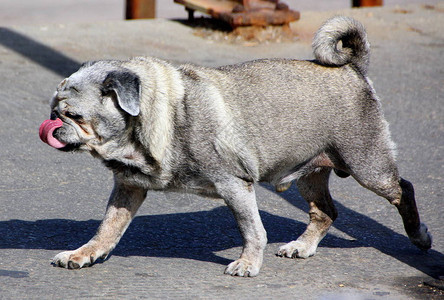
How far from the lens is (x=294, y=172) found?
4824mm

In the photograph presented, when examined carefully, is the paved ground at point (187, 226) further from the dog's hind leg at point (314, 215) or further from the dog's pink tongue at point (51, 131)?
the dog's pink tongue at point (51, 131)

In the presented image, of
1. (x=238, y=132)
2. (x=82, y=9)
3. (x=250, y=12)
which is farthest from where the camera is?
(x=82, y=9)

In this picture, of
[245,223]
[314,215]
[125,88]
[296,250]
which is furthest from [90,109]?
[314,215]

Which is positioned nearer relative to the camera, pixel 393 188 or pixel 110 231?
pixel 110 231

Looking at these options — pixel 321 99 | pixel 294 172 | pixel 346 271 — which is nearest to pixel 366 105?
pixel 321 99

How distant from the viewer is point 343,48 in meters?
4.90

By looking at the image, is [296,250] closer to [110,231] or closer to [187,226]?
[187,226]

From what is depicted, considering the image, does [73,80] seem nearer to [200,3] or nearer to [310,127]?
[310,127]

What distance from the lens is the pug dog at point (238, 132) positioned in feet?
13.8

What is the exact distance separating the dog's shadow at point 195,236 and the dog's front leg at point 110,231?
0.22 metres

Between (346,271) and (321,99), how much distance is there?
107 cm

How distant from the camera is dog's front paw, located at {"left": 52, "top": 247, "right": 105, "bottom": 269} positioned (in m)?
4.36

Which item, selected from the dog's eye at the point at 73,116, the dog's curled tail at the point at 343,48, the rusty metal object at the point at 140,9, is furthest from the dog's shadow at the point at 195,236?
the rusty metal object at the point at 140,9

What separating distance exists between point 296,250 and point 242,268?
0.55 meters
